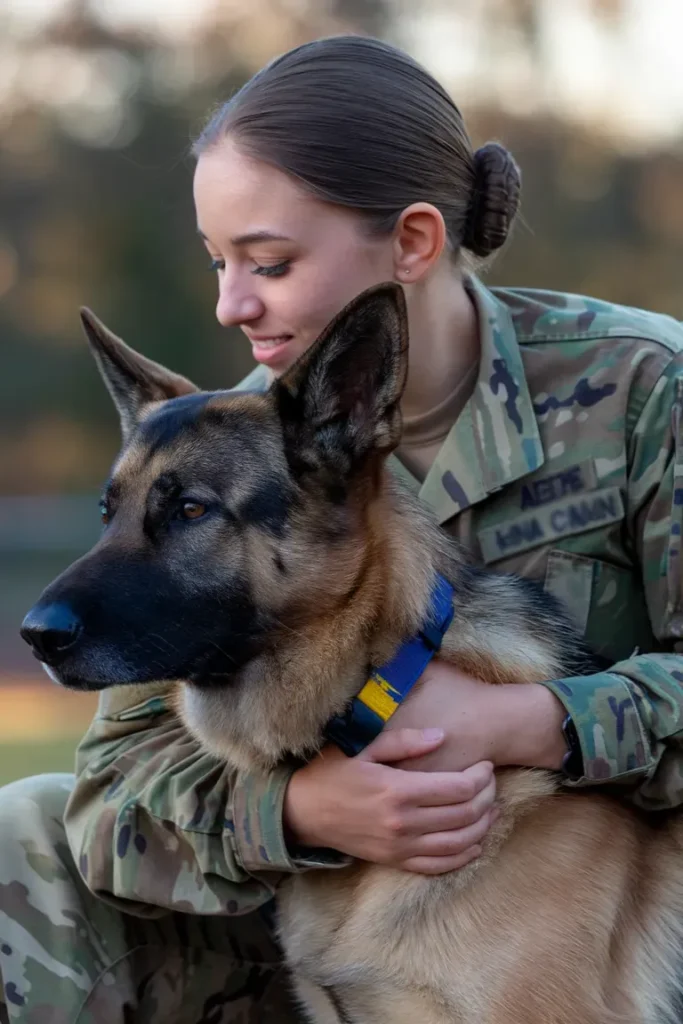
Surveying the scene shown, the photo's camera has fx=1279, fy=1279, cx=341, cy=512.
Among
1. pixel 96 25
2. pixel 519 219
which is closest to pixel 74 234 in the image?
pixel 96 25

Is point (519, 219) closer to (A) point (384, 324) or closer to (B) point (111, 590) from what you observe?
(A) point (384, 324)

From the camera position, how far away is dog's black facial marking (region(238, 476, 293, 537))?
2.46 m

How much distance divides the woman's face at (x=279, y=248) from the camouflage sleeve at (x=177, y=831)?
91 cm

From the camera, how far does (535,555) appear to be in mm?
2918

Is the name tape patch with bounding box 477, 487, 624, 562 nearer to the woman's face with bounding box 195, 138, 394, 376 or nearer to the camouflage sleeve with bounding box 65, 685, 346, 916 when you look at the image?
the woman's face with bounding box 195, 138, 394, 376

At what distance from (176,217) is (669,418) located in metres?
19.0

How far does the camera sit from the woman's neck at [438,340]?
2982 millimetres

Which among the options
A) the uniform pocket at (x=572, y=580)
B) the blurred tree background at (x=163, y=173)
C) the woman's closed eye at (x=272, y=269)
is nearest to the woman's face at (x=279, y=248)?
the woman's closed eye at (x=272, y=269)

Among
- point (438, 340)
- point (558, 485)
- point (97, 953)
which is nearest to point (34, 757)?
point (97, 953)

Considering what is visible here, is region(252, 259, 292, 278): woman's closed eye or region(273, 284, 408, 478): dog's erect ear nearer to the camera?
region(273, 284, 408, 478): dog's erect ear

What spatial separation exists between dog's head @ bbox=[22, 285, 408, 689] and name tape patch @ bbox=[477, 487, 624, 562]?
0.50 m

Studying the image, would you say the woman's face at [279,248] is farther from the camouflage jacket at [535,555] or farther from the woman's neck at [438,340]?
the camouflage jacket at [535,555]

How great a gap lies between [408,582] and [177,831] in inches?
29.4

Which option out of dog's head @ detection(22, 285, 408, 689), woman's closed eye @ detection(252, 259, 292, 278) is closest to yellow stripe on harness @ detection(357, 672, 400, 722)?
dog's head @ detection(22, 285, 408, 689)
